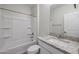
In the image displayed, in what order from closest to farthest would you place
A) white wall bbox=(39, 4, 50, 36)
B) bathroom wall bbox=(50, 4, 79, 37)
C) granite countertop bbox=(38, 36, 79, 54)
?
granite countertop bbox=(38, 36, 79, 54), bathroom wall bbox=(50, 4, 79, 37), white wall bbox=(39, 4, 50, 36)

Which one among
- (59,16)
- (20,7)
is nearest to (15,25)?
(20,7)

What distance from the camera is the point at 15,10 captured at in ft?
4.77

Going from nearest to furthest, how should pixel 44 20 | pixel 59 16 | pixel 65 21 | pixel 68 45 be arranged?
pixel 68 45, pixel 65 21, pixel 59 16, pixel 44 20

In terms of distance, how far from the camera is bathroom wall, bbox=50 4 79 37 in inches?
48.1

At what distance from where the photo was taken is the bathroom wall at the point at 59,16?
1.22 metres

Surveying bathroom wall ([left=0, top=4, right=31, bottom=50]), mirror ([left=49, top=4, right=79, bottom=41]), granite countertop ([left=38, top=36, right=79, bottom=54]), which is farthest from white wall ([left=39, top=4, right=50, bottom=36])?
granite countertop ([left=38, top=36, right=79, bottom=54])

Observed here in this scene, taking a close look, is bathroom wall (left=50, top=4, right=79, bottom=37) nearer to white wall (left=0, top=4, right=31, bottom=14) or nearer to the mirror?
the mirror

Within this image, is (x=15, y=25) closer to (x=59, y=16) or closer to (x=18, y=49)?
(x=18, y=49)

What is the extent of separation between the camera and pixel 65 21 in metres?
1.30

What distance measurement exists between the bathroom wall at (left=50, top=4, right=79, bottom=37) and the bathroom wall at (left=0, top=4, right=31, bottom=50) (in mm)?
725

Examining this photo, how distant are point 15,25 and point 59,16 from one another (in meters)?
1.12
